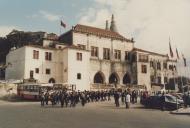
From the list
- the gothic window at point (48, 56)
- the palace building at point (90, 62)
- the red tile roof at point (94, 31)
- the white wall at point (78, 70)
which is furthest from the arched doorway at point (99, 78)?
the gothic window at point (48, 56)

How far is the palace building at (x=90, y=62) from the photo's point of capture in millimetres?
57688

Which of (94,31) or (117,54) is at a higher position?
(94,31)

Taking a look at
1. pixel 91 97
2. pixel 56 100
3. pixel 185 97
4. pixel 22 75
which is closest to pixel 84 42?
pixel 22 75

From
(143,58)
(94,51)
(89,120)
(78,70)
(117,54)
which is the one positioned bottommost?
(89,120)

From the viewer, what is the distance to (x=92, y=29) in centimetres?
6981

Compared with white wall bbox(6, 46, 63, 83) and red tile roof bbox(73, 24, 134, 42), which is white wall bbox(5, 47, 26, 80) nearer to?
white wall bbox(6, 46, 63, 83)

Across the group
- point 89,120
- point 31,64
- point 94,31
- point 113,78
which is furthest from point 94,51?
point 89,120

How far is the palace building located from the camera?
57688 mm

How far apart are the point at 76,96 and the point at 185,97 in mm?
11053

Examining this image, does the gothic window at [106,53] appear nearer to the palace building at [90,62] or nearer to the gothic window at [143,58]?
the palace building at [90,62]

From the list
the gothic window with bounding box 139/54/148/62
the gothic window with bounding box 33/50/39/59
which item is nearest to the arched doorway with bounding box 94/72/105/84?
the gothic window with bounding box 139/54/148/62

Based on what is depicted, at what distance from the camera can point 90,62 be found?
64.9 metres

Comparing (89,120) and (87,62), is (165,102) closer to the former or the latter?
(89,120)

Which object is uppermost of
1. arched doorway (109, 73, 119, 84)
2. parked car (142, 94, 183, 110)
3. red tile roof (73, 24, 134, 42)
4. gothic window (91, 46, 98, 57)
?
red tile roof (73, 24, 134, 42)
